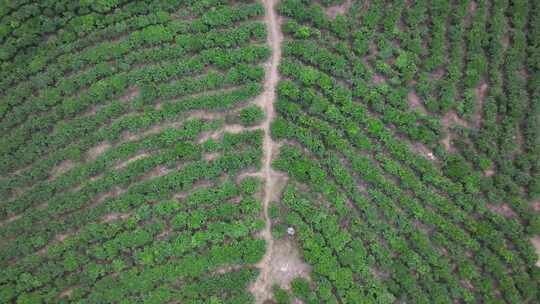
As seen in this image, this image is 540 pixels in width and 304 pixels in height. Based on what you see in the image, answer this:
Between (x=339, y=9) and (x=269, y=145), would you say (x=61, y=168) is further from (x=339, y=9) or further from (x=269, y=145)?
(x=339, y=9)

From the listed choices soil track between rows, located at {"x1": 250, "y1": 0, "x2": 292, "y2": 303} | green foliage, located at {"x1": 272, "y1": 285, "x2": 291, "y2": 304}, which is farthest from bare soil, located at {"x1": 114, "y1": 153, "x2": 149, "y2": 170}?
green foliage, located at {"x1": 272, "y1": 285, "x2": 291, "y2": 304}

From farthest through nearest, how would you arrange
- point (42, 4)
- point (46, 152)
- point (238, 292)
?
point (42, 4) < point (46, 152) < point (238, 292)

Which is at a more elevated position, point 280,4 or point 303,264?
point 280,4

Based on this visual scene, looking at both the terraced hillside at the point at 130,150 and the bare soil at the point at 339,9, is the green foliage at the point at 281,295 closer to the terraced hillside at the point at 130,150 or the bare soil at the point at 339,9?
the terraced hillside at the point at 130,150

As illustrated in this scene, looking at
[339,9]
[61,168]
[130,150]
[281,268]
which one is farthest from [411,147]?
[61,168]

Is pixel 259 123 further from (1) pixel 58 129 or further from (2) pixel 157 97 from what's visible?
(1) pixel 58 129

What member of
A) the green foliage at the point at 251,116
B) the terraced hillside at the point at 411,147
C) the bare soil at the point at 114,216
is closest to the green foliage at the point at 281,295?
the terraced hillside at the point at 411,147

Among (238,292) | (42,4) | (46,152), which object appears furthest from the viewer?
(42,4)

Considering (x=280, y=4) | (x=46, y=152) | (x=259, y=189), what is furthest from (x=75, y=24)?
(x=259, y=189)

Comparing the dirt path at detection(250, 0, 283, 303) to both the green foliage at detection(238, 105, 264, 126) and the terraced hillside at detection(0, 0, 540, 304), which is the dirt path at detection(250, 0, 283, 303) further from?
the green foliage at detection(238, 105, 264, 126)
